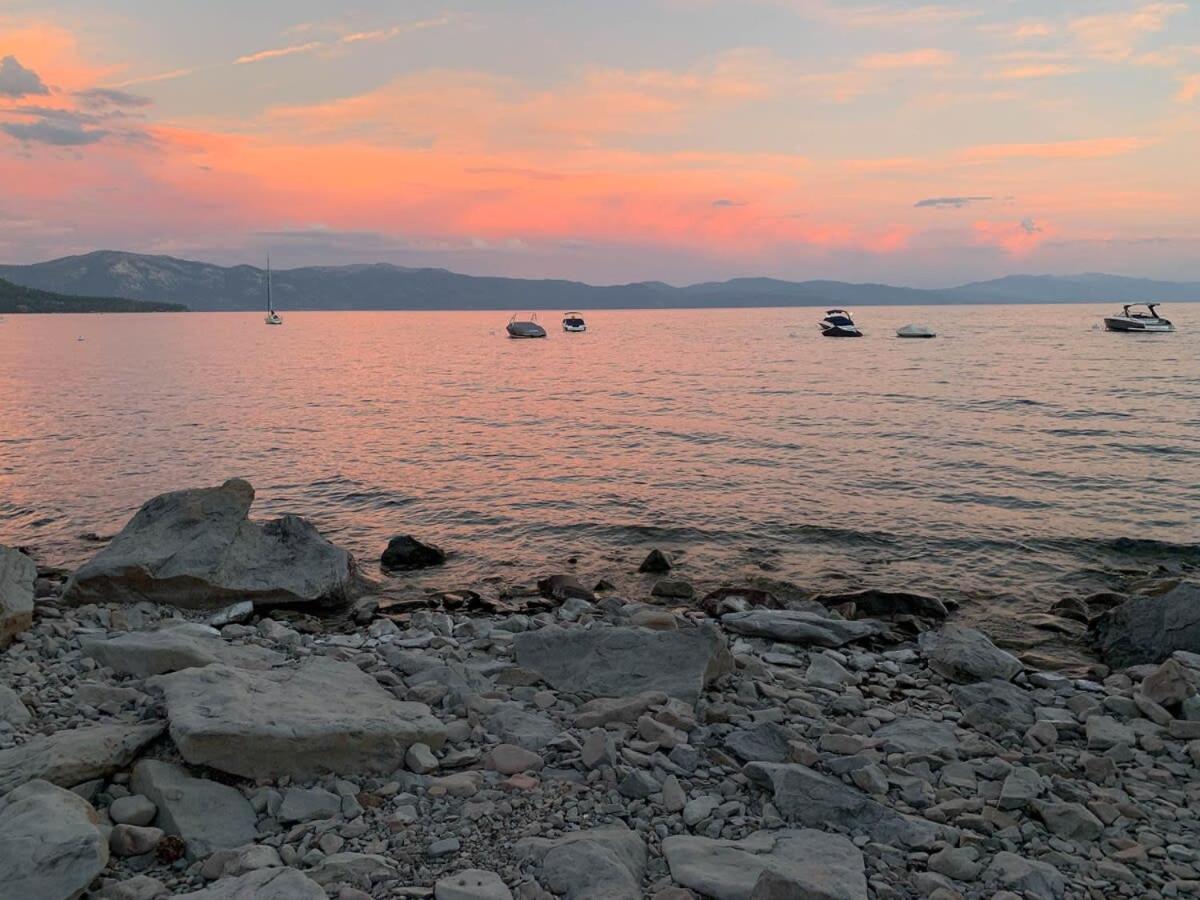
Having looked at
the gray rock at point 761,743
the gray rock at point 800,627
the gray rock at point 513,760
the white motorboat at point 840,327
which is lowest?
the gray rock at point 800,627

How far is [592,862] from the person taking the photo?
5.13m

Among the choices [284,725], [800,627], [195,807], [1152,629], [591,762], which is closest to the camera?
[195,807]

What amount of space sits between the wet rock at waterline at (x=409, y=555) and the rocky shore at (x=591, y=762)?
484cm

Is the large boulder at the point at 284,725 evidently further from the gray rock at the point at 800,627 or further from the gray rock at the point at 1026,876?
the gray rock at the point at 800,627

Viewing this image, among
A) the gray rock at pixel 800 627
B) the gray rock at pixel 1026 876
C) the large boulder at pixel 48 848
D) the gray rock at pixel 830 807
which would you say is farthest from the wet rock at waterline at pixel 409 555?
the gray rock at pixel 1026 876

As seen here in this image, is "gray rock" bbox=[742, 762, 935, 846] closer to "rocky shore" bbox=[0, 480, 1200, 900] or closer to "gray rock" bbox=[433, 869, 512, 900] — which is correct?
"rocky shore" bbox=[0, 480, 1200, 900]

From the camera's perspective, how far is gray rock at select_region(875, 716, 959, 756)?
721cm

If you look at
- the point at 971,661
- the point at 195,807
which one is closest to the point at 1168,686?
the point at 971,661

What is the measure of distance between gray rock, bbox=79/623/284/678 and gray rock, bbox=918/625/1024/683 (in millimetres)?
7911

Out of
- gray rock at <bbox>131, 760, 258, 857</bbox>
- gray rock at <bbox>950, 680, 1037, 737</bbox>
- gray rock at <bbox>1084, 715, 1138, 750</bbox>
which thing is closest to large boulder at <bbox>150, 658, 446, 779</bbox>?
gray rock at <bbox>131, 760, 258, 857</bbox>

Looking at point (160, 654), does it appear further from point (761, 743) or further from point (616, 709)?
point (761, 743)

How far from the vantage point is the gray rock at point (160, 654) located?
328 inches

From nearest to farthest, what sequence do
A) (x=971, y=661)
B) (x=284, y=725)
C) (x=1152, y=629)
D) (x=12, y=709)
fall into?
(x=284, y=725), (x=12, y=709), (x=971, y=661), (x=1152, y=629)

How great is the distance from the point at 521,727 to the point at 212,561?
7649 millimetres
